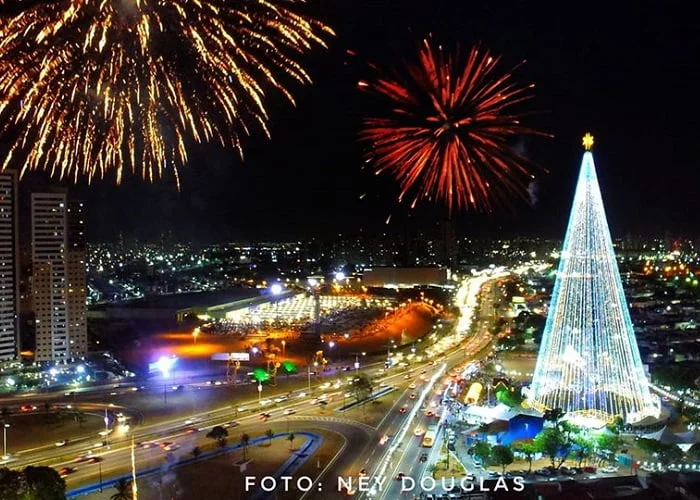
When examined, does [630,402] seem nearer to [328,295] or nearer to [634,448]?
[634,448]

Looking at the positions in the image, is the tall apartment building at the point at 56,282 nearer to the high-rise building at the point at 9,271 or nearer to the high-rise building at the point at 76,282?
the high-rise building at the point at 76,282

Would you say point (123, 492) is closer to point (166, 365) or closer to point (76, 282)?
point (166, 365)

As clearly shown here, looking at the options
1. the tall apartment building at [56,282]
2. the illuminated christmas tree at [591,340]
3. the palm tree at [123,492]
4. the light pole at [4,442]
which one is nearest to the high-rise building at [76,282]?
the tall apartment building at [56,282]

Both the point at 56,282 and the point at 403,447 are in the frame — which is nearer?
the point at 403,447

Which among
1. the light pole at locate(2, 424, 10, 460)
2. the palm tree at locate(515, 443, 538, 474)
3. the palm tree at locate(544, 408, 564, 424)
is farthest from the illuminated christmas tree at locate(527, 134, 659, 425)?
the light pole at locate(2, 424, 10, 460)

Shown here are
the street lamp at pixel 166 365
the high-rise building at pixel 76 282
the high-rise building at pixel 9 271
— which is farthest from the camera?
the high-rise building at pixel 76 282

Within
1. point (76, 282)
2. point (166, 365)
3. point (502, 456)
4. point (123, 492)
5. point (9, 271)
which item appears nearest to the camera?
point (123, 492)

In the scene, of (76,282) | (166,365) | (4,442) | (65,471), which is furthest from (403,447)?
(76,282)
